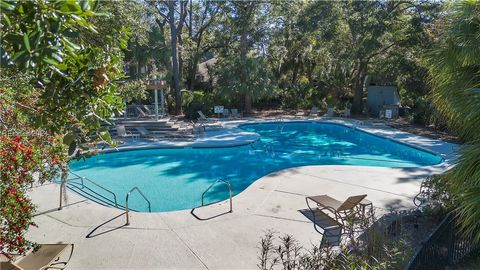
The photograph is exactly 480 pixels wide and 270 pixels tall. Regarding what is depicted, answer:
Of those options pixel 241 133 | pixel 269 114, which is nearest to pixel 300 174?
pixel 241 133

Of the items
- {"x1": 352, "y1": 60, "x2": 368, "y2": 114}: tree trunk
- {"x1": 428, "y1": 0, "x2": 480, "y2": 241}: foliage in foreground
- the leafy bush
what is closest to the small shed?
{"x1": 352, "y1": 60, "x2": 368, "y2": 114}: tree trunk

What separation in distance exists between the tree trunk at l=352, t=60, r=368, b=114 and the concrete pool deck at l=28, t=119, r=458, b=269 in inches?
607

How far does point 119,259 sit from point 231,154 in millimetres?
10153

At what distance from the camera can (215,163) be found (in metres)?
14.4

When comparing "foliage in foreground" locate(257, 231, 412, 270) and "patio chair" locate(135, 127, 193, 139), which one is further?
"patio chair" locate(135, 127, 193, 139)

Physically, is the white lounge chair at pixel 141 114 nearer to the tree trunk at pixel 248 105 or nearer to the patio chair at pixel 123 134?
the patio chair at pixel 123 134

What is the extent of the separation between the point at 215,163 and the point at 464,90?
10.8m

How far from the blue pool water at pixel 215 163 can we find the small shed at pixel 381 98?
6.25m

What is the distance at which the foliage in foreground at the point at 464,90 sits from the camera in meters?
3.85

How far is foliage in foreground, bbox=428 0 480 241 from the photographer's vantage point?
12.6ft

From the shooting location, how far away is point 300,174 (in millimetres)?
10633

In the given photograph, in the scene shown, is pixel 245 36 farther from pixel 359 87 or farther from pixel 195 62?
pixel 359 87

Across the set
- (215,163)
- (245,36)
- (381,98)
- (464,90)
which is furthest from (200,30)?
(464,90)

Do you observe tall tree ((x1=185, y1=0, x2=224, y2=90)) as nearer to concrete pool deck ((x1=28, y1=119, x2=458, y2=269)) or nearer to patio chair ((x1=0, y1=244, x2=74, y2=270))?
concrete pool deck ((x1=28, y1=119, x2=458, y2=269))
